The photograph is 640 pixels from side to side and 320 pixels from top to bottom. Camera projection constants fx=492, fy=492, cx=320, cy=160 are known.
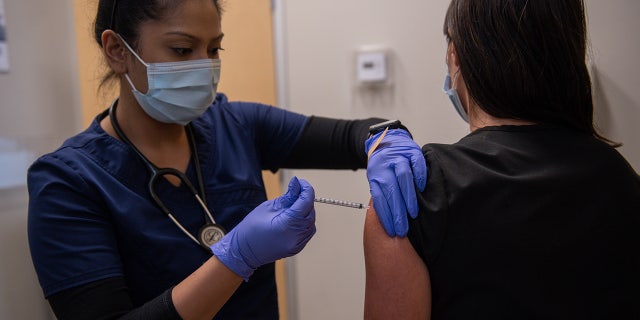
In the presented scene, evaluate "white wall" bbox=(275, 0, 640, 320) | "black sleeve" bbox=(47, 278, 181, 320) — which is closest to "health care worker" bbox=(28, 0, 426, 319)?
"black sleeve" bbox=(47, 278, 181, 320)

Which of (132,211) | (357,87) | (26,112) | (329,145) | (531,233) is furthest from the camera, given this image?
(357,87)

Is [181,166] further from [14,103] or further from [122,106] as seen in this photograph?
[14,103]

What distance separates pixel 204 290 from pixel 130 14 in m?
0.58

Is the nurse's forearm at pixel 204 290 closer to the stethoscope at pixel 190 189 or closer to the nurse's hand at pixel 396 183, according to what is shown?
the stethoscope at pixel 190 189

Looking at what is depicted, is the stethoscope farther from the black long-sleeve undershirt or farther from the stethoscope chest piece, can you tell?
the black long-sleeve undershirt

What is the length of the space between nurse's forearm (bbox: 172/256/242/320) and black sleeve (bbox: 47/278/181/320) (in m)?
0.02

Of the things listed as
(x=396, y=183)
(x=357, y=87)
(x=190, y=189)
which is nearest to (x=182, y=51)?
(x=190, y=189)

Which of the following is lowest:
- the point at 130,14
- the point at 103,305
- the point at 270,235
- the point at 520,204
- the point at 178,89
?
the point at 103,305

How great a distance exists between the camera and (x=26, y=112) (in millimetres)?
1110

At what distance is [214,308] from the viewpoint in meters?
0.90

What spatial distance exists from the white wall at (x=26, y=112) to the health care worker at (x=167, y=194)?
0.50 ft

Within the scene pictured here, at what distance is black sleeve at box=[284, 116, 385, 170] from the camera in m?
1.31

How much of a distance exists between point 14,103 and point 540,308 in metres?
1.11

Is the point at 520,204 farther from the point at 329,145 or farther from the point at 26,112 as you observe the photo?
the point at 26,112
